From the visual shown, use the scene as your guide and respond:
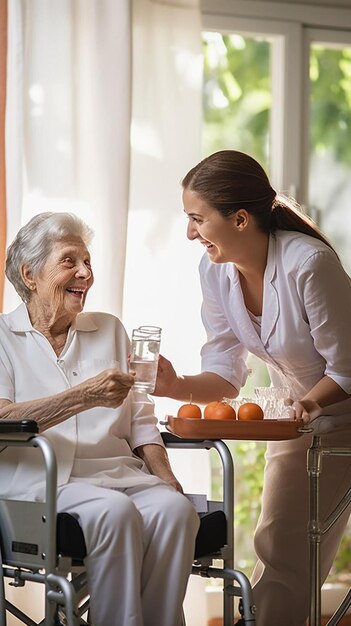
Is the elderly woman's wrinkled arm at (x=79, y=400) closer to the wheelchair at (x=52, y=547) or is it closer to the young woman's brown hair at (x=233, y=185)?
the wheelchair at (x=52, y=547)

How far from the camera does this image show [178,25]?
3.52 meters

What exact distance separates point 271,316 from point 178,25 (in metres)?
1.24

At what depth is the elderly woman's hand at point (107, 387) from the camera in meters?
2.44

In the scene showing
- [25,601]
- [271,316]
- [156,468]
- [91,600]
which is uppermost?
[271,316]

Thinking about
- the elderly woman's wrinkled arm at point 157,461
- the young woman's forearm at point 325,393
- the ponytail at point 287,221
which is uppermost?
the ponytail at point 287,221

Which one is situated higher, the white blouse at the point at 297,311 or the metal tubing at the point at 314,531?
the white blouse at the point at 297,311

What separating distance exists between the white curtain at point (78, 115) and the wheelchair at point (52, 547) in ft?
3.37

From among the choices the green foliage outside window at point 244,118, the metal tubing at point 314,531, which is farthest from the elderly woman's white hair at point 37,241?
the green foliage outside window at point 244,118

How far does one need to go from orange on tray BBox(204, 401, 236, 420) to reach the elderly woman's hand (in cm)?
31

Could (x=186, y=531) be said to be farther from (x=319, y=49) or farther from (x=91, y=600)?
(x=319, y=49)

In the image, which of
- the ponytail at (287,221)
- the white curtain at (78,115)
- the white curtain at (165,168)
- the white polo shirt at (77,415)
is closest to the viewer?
the white polo shirt at (77,415)

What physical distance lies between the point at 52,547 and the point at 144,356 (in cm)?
52

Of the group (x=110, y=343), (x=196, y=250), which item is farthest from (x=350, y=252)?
(x=110, y=343)

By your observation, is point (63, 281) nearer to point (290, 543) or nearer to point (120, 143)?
point (120, 143)
